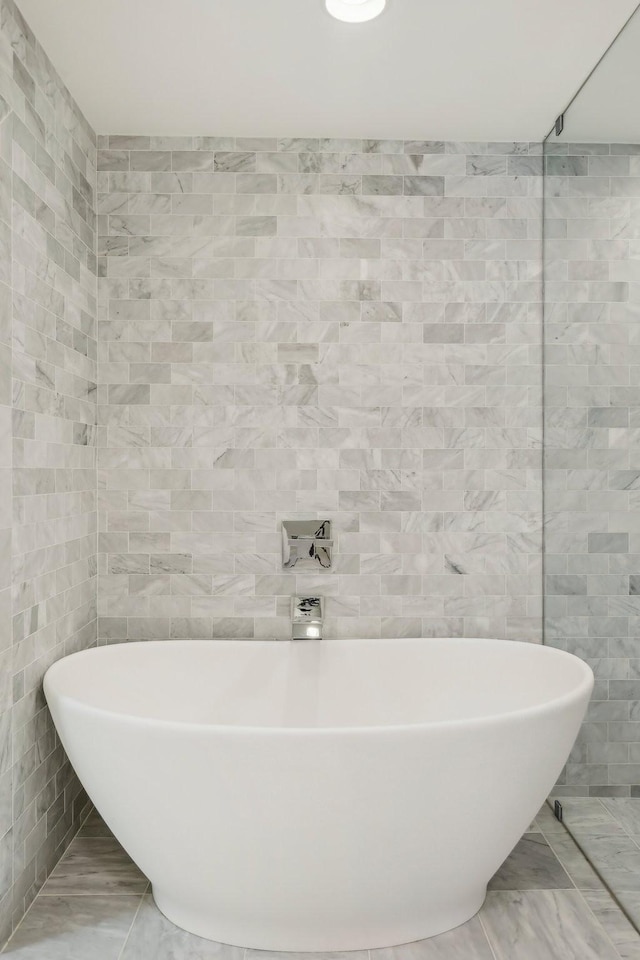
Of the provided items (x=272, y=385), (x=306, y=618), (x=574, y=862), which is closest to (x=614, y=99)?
(x=272, y=385)

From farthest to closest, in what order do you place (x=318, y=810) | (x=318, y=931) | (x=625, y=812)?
(x=625, y=812)
(x=318, y=931)
(x=318, y=810)

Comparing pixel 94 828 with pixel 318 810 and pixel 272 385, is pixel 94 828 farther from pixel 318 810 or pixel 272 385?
pixel 272 385

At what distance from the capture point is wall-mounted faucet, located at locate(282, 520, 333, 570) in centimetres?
267

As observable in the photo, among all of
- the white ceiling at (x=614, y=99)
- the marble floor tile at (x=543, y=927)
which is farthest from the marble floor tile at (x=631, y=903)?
the white ceiling at (x=614, y=99)

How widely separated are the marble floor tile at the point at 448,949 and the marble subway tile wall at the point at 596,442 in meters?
0.60

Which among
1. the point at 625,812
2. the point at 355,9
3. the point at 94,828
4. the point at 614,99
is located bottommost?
the point at 94,828

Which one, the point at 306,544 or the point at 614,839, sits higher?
the point at 306,544

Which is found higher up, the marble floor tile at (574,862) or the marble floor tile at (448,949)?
the marble floor tile at (574,862)

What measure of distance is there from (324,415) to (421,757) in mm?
1409

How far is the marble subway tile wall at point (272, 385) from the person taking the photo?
269cm

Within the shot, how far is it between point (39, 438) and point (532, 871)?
208 centimetres

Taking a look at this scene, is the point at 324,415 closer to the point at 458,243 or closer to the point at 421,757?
the point at 458,243

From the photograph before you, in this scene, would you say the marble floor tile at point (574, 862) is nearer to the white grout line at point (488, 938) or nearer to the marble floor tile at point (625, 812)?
the marble floor tile at point (625, 812)

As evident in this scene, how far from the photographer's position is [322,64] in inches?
87.0
